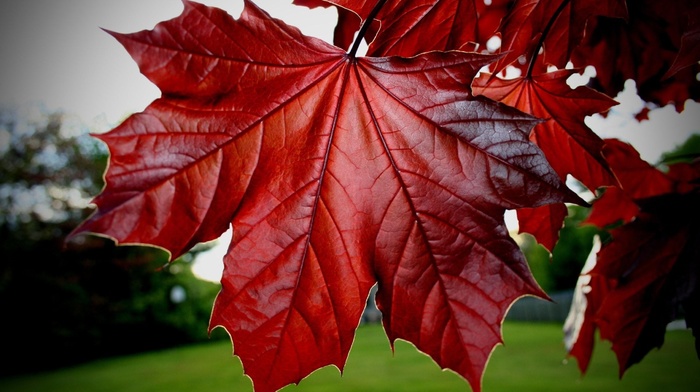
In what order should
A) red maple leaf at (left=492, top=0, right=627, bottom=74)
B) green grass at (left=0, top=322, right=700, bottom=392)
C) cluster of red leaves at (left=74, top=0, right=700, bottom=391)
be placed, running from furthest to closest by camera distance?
1. green grass at (left=0, top=322, right=700, bottom=392)
2. red maple leaf at (left=492, top=0, right=627, bottom=74)
3. cluster of red leaves at (left=74, top=0, right=700, bottom=391)

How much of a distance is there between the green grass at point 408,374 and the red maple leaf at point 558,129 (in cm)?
531

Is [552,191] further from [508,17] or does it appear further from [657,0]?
[657,0]

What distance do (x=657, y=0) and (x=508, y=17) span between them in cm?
34

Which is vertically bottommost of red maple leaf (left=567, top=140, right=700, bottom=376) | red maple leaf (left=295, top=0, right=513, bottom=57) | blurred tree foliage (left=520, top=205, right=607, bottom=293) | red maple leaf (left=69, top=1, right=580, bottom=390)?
blurred tree foliage (left=520, top=205, right=607, bottom=293)

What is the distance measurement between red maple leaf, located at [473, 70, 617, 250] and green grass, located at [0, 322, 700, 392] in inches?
209

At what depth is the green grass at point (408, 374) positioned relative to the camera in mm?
6016

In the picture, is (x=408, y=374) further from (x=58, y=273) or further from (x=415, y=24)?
(x=58, y=273)

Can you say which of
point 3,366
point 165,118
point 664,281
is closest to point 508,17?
point 165,118

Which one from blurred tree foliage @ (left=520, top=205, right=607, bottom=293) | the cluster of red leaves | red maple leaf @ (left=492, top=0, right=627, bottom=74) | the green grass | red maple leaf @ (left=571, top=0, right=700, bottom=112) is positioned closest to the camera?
the cluster of red leaves

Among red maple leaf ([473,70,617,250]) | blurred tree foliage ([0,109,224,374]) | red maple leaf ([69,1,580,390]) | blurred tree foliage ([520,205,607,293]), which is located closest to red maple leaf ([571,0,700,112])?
red maple leaf ([473,70,617,250])

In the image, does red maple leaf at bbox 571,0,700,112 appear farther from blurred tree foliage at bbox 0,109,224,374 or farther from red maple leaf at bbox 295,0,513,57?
blurred tree foliage at bbox 0,109,224,374

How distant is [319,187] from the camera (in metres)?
0.57

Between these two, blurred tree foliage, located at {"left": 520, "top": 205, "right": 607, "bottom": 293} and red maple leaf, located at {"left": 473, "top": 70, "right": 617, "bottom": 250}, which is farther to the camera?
blurred tree foliage, located at {"left": 520, "top": 205, "right": 607, "bottom": 293}

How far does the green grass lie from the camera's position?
237 inches
